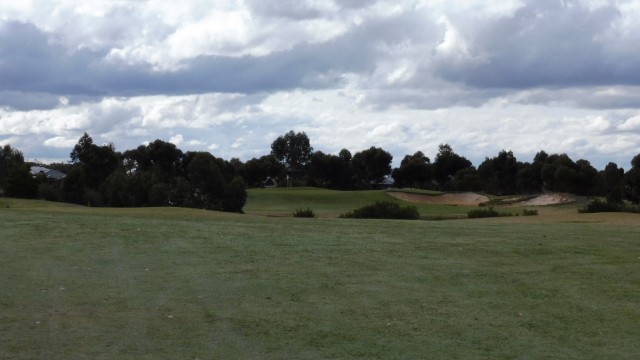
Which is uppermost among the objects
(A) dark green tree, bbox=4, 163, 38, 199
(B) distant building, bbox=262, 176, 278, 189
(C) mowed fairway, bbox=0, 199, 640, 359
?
(B) distant building, bbox=262, 176, 278, 189

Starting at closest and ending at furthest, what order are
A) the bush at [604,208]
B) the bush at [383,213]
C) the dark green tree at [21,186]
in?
the bush at [383,213] → the bush at [604,208] → the dark green tree at [21,186]

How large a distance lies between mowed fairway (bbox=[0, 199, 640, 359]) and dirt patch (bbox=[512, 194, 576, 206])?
184 ft

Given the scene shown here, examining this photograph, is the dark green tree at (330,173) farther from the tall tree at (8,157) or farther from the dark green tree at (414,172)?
the tall tree at (8,157)

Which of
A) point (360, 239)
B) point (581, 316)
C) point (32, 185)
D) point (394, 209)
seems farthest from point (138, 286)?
point (32, 185)

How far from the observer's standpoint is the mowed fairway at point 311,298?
9047 mm

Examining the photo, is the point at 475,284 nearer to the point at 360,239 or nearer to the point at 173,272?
the point at 173,272

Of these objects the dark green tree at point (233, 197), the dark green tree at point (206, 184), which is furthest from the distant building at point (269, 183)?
the dark green tree at point (233, 197)

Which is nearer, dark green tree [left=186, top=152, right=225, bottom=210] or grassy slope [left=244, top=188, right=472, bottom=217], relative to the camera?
dark green tree [left=186, top=152, right=225, bottom=210]

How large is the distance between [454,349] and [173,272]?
5.79m

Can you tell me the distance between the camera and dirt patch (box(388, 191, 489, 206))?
89625 mm

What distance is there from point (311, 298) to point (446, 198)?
266ft

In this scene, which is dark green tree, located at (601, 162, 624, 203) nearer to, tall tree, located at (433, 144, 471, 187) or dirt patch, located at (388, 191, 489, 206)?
dirt patch, located at (388, 191, 489, 206)

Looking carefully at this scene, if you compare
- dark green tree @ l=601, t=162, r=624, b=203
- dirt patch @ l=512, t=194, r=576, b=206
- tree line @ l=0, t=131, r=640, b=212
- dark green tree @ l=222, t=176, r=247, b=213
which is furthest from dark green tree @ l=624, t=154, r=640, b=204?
dark green tree @ l=222, t=176, r=247, b=213

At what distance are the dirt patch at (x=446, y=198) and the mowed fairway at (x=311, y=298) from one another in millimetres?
71863
